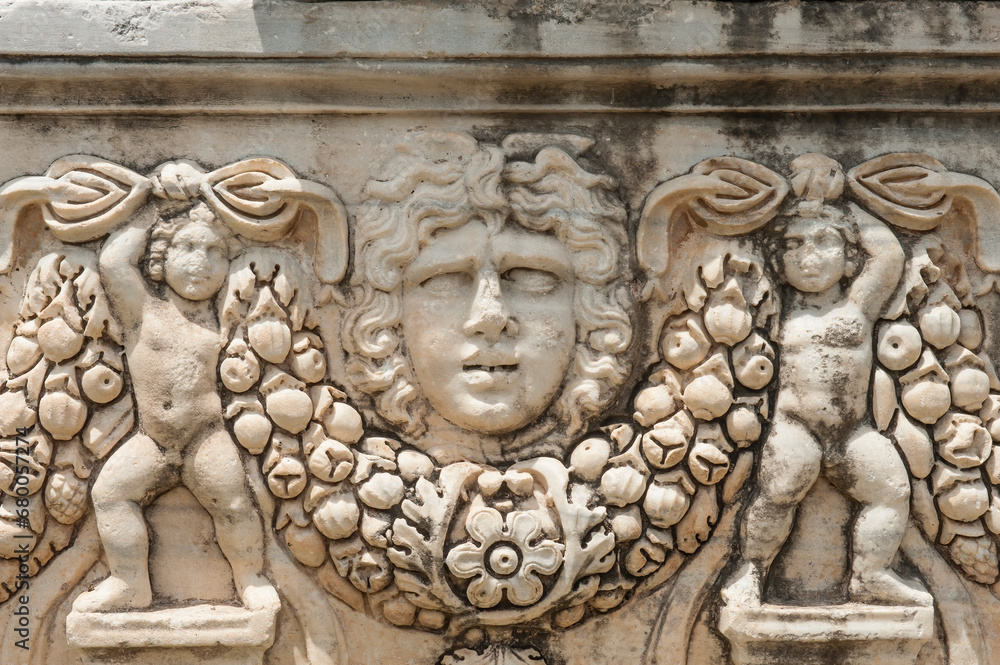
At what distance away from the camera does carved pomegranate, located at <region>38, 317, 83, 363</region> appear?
2719mm

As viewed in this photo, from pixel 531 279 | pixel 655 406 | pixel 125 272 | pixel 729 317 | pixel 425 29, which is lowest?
pixel 655 406

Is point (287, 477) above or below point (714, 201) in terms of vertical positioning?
below

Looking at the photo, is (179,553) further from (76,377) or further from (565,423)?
(565,423)

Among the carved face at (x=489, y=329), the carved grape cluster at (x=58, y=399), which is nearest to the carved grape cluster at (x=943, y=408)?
the carved face at (x=489, y=329)

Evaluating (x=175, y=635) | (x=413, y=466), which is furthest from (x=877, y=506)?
(x=175, y=635)

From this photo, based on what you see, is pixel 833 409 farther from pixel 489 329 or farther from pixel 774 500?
pixel 489 329

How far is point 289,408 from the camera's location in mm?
2717

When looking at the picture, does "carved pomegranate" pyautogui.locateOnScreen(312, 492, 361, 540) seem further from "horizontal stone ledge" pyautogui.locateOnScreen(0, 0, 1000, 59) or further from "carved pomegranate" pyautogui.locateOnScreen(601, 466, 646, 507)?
"horizontal stone ledge" pyautogui.locateOnScreen(0, 0, 1000, 59)

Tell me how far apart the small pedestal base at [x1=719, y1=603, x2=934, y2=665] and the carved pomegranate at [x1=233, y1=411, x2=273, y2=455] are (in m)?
1.22

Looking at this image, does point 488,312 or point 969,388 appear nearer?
point 488,312

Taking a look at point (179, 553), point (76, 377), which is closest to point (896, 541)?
point (179, 553)

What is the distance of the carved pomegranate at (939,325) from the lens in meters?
2.80

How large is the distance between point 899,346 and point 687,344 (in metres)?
0.53

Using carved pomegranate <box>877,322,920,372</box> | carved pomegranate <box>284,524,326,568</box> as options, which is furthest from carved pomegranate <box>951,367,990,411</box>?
carved pomegranate <box>284,524,326,568</box>
